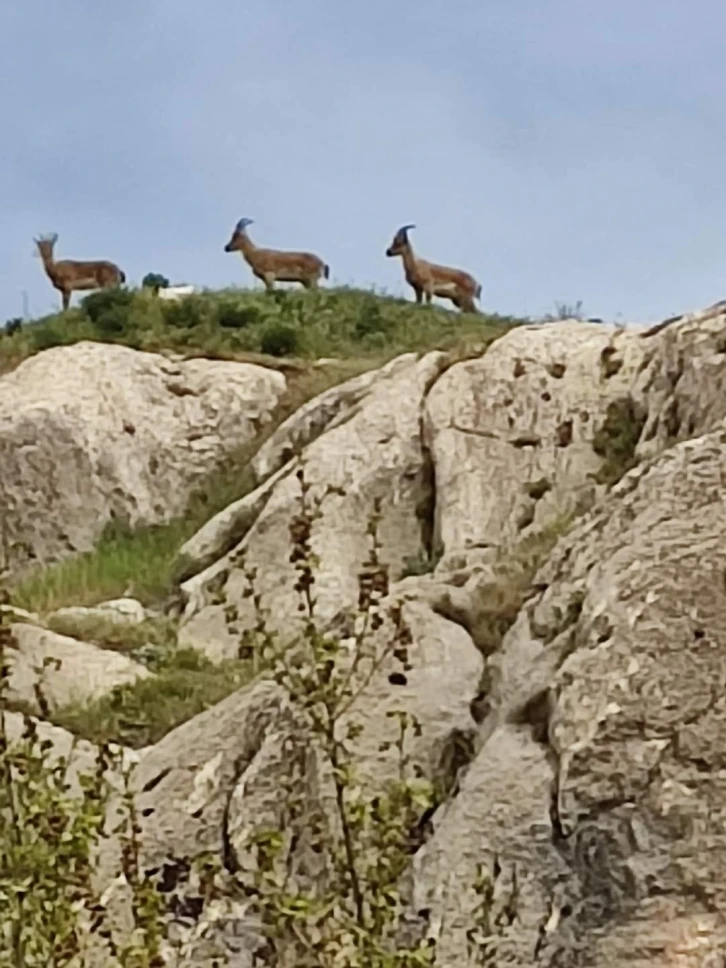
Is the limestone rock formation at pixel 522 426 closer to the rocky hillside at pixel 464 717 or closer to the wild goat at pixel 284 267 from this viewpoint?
the rocky hillside at pixel 464 717

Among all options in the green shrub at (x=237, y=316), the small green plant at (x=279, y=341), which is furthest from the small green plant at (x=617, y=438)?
the green shrub at (x=237, y=316)

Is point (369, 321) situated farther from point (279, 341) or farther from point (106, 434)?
point (106, 434)

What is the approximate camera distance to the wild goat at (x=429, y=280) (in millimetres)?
31625

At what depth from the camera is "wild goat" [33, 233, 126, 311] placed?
104 feet

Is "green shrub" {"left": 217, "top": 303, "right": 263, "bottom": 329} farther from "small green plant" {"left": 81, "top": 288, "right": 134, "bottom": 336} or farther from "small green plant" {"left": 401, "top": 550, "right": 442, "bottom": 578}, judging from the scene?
"small green plant" {"left": 401, "top": 550, "right": 442, "bottom": 578}

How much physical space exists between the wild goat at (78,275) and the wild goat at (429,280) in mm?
4828

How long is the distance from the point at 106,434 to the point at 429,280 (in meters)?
10.7

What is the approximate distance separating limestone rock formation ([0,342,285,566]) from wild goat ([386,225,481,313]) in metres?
8.01

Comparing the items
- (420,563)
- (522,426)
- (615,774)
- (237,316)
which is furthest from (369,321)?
(615,774)

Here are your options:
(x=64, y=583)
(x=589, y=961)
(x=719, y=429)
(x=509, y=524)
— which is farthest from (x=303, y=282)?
(x=589, y=961)

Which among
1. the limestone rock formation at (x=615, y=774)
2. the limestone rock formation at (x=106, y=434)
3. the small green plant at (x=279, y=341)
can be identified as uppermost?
the small green plant at (x=279, y=341)

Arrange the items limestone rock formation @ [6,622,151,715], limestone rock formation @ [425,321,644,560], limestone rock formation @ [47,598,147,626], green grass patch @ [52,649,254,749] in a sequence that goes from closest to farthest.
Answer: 1. green grass patch @ [52,649,254,749]
2. limestone rock formation @ [6,622,151,715]
3. limestone rock formation @ [47,598,147,626]
4. limestone rock formation @ [425,321,644,560]

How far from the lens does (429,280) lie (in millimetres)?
31656

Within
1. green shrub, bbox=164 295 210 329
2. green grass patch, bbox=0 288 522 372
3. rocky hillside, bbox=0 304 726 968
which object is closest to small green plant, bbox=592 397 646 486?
rocky hillside, bbox=0 304 726 968
